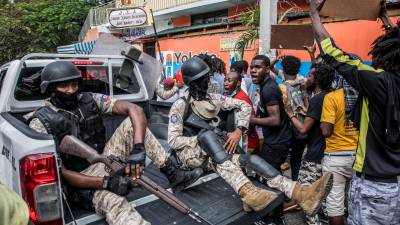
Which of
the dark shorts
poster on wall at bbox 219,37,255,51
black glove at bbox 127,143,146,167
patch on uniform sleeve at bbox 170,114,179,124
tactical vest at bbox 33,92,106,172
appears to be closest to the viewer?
black glove at bbox 127,143,146,167

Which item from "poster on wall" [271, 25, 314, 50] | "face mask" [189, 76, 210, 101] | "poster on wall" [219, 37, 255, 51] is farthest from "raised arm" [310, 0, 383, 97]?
"poster on wall" [219, 37, 255, 51]

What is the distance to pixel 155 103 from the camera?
455 centimetres

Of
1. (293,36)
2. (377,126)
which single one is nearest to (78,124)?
(377,126)

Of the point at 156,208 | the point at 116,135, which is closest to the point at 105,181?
the point at 156,208

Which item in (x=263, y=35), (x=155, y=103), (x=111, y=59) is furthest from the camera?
(x=263, y=35)

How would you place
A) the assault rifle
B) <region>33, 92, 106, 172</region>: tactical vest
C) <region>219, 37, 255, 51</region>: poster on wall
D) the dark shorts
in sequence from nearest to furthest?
the assault rifle
<region>33, 92, 106, 172</region>: tactical vest
the dark shorts
<region>219, 37, 255, 51</region>: poster on wall

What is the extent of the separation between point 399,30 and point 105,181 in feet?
7.06

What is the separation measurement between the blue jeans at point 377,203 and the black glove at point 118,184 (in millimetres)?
1516

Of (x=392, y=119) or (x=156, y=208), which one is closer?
(x=392, y=119)

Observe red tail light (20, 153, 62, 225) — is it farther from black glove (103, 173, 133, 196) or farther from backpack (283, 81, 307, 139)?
backpack (283, 81, 307, 139)

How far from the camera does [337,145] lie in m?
3.11

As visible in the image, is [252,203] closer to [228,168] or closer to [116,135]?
[228,168]

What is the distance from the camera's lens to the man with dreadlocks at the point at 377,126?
6.31 feet

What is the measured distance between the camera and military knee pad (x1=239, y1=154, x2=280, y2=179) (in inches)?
106
